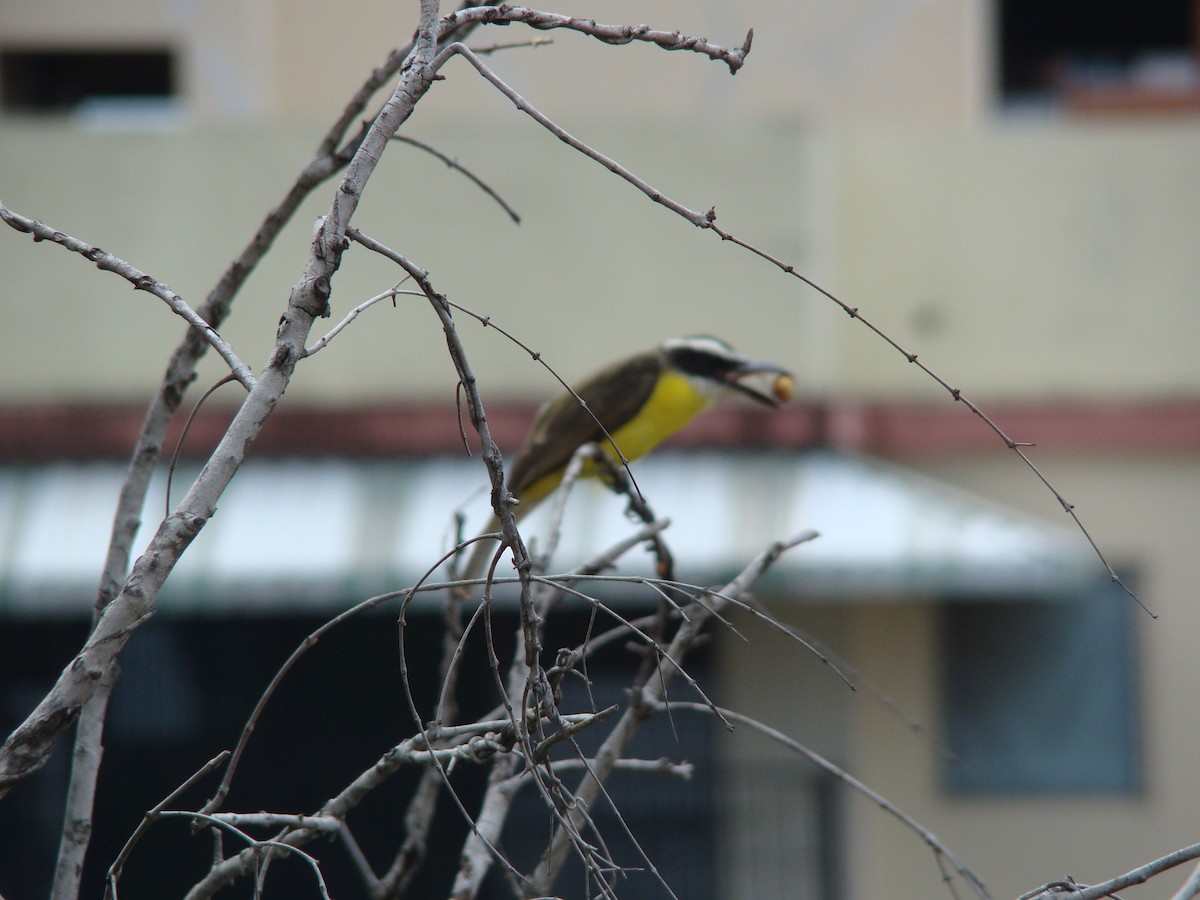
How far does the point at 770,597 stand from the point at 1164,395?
2.07 metres

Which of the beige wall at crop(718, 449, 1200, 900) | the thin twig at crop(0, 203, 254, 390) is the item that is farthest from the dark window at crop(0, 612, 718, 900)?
the thin twig at crop(0, 203, 254, 390)

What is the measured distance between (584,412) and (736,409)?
2.90 m

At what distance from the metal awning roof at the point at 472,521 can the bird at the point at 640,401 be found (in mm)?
1871

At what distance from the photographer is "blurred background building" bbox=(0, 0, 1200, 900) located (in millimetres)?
5930

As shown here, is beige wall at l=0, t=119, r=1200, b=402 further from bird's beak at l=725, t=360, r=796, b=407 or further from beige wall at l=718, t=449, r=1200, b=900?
bird's beak at l=725, t=360, r=796, b=407

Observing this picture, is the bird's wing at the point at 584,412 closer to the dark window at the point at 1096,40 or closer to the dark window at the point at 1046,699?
the dark window at the point at 1046,699

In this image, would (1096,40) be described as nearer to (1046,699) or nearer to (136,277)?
(1046,699)

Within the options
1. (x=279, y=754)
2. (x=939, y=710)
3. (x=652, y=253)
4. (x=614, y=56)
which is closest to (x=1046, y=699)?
(x=939, y=710)

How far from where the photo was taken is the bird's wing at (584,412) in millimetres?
3305

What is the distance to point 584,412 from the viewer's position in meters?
3.30

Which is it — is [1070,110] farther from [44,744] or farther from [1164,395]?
[44,744]

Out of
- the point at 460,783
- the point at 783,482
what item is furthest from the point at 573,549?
the point at 460,783

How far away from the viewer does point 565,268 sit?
6.18 meters

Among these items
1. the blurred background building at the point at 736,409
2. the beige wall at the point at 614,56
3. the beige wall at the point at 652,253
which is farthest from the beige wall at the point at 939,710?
the beige wall at the point at 614,56
